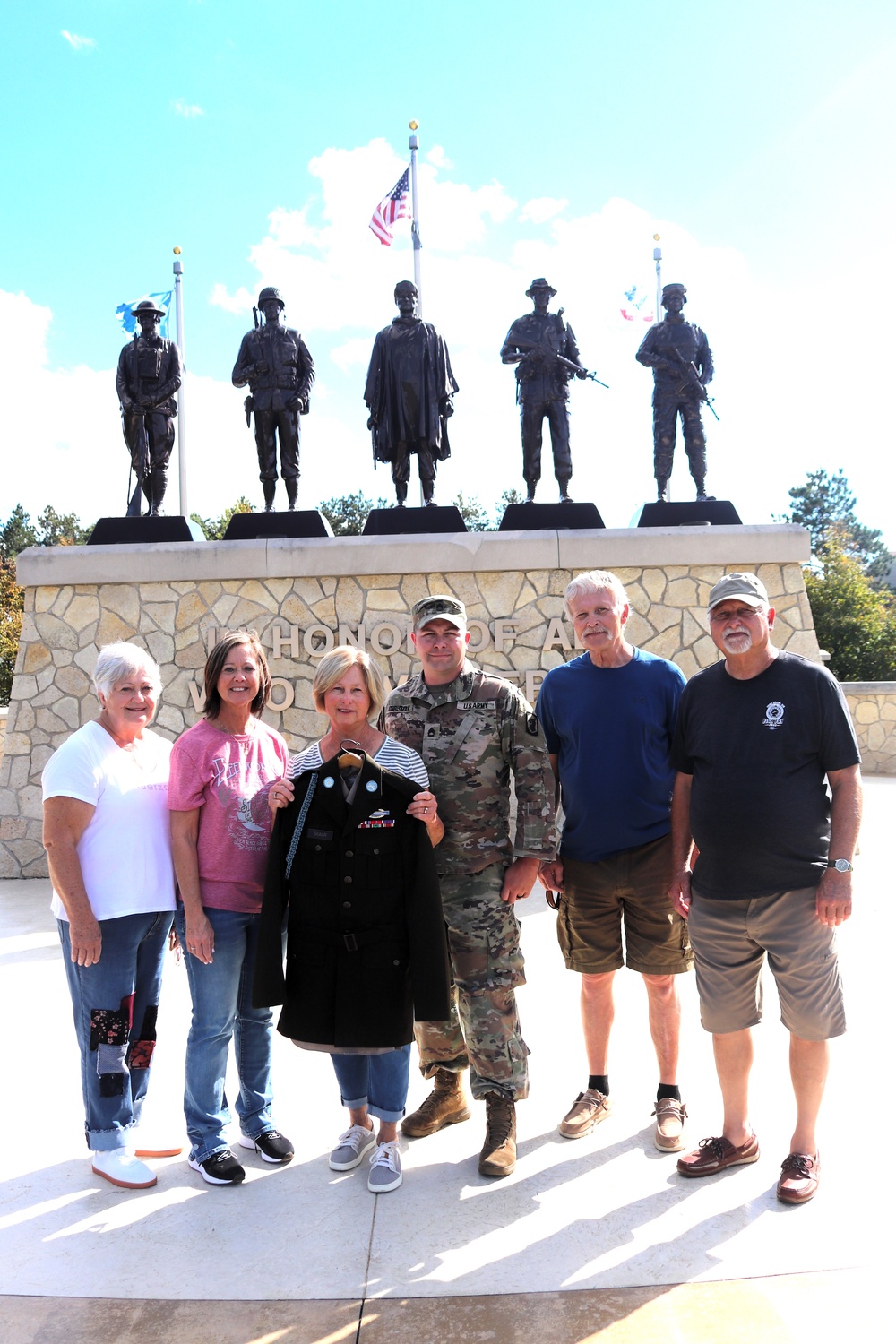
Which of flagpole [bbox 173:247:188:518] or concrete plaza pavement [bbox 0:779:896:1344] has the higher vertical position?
flagpole [bbox 173:247:188:518]

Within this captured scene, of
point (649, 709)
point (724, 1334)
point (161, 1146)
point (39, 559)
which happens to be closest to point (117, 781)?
point (161, 1146)

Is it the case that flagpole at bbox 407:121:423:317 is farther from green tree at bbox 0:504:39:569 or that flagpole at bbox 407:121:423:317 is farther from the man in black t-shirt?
green tree at bbox 0:504:39:569

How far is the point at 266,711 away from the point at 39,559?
7.10 feet

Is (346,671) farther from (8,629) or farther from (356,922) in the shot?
(8,629)

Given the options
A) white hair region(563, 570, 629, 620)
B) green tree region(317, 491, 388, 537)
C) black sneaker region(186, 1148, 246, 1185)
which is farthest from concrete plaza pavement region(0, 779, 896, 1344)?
green tree region(317, 491, 388, 537)

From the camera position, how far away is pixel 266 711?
7309 mm

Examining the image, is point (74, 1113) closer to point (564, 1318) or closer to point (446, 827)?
point (446, 827)

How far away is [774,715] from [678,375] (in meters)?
6.02

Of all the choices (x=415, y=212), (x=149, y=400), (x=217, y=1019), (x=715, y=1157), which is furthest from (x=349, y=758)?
(x=415, y=212)

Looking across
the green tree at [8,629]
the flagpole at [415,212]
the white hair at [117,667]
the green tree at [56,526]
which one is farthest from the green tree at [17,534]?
the white hair at [117,667]

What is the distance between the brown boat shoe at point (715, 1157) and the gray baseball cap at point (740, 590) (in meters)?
1.53

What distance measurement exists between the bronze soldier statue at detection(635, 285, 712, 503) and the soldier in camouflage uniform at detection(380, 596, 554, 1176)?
537 centimetres

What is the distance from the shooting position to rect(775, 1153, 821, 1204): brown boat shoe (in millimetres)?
2459

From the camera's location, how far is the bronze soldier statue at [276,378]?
7.60 metres
